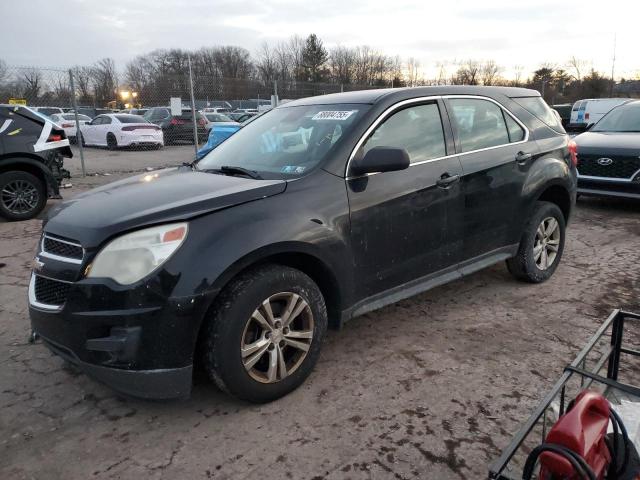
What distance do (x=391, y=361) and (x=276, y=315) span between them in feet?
3.07

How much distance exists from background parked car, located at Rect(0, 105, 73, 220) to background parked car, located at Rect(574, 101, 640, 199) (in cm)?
826

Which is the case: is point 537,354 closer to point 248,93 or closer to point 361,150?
point 361,150

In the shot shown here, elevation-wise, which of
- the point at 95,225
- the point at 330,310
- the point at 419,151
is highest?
the point at 419,151

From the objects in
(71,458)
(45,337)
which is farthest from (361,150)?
(71,458)

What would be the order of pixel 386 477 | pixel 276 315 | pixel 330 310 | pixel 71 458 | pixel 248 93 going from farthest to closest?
pixel 248 93 < pixel 330 310 < pixel 276 315 < pixel 71 458 < pixel 386 477

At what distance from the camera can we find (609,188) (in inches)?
310

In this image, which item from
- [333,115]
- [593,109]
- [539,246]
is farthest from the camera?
[593,109]

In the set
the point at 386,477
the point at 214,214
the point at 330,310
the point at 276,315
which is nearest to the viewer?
the point at 386,477

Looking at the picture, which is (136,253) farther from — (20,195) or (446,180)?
(20,195)

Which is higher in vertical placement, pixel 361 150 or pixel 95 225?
pixel 361 150

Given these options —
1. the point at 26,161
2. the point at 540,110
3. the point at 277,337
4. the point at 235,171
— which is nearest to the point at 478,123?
the point at 540,110

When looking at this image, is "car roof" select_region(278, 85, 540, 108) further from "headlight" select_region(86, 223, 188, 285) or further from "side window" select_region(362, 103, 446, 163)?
"headlight" select_region(86, 223, 188, 285)

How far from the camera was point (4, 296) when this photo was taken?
466 centimetres

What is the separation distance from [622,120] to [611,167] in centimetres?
165
